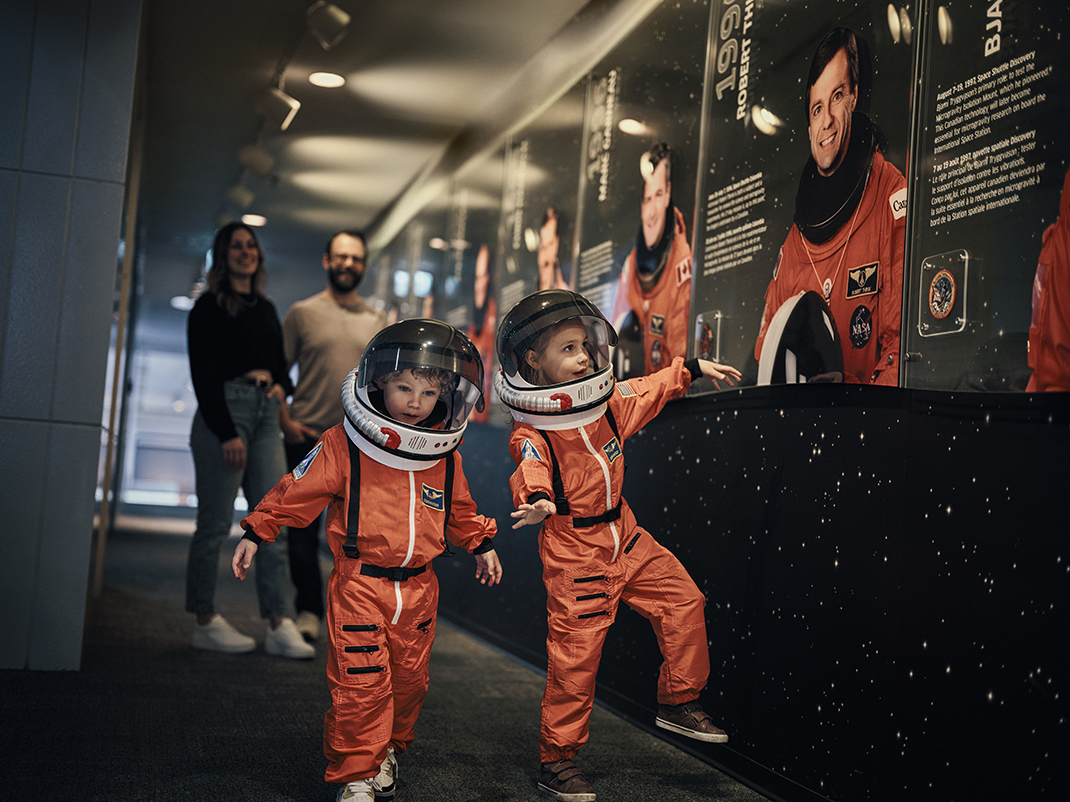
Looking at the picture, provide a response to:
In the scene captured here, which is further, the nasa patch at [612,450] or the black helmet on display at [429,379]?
the nasa patch at [612,450]

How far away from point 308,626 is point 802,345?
7.65 ft

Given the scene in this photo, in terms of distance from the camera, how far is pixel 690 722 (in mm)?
2209

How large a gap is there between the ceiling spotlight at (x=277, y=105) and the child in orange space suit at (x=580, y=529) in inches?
113

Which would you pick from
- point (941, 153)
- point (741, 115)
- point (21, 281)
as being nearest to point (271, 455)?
point (21, 281)

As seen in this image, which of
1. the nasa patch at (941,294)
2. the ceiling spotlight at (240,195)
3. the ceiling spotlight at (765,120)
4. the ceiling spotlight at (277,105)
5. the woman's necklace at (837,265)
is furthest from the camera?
the ceiling spotlight at (240,195)

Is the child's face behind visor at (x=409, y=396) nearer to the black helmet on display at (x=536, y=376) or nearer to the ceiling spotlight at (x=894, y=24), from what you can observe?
the black helmet on display at (x=536, y=376)

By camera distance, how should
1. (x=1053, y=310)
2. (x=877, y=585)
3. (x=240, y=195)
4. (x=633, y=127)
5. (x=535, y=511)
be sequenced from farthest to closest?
(x=240, y=195)
(x=633, y=127)
(x=535, y=511)
(x=877, y=585)
(x=1053, y=310)

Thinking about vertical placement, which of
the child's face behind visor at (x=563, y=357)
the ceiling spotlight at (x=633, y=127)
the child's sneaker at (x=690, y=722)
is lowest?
the child's sneaker at (x=690, y=722)

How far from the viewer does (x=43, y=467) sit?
3037 mm

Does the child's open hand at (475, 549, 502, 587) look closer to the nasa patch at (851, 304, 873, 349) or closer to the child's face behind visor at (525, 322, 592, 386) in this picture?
the child's face behind visor at (525, 322, 592, 386)

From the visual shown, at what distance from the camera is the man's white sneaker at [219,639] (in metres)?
3.50

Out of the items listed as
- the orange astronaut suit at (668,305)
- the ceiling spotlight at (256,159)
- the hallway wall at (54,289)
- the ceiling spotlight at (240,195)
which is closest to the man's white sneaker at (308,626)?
the hallway wall at (54,289)

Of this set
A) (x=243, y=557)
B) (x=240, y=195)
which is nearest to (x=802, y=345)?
(x=243, y=557)

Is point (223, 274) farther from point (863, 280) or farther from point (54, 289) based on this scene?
point (863, 280)
